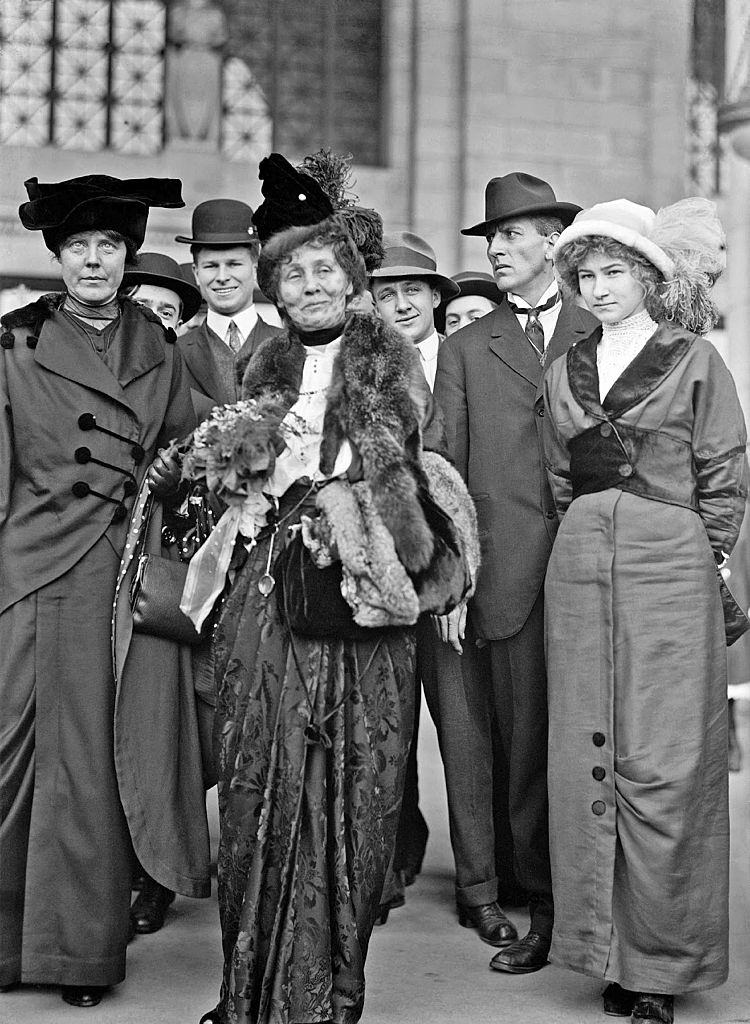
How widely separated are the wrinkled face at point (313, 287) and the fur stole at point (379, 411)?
7cm

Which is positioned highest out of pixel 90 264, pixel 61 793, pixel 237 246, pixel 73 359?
pixel 237 246

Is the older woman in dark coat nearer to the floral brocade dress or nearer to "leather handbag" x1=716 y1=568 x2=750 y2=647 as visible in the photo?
the floral brocade dress

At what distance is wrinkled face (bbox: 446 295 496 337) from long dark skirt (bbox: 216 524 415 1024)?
2.71m

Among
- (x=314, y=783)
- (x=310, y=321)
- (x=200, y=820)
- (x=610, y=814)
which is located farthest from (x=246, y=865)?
(x=310, y=321)

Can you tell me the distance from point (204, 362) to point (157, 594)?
145 centimetres

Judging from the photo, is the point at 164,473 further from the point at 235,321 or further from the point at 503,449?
the point at 235,321

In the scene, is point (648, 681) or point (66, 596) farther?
point (66, 596)

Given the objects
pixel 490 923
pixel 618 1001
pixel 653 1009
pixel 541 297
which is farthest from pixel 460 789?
pixel 541 297

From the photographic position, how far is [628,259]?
3902 millimetres

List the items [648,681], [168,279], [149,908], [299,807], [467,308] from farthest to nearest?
1. [467,308]
2. [168,279]
3. [149,908]
4. [648,681]
5. [299,807]

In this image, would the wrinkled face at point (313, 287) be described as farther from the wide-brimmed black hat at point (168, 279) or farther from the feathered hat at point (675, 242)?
the wide-brimmed black hat at point (168, 279)

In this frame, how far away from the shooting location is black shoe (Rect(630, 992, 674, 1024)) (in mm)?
3660

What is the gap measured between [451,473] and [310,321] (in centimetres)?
52

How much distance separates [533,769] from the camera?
4.38 m
